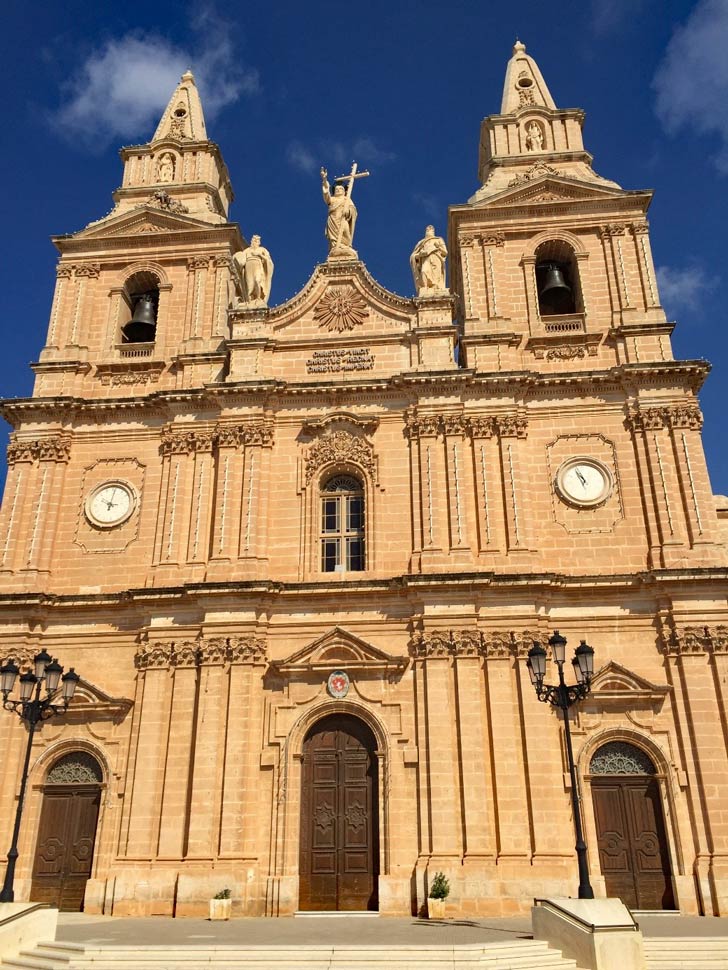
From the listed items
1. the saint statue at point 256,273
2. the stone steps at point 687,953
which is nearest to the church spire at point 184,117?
the saint statue at point 256,273

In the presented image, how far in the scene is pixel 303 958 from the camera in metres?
12.1

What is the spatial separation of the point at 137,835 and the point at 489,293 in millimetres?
17203

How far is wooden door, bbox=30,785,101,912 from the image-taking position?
1883 cm

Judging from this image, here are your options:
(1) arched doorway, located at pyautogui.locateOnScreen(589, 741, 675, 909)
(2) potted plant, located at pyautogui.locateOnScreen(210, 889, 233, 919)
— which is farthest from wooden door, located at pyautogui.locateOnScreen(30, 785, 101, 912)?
(1) arched doorway, located at pyautogui.locateOnScreen(589, 741, 675, 909)

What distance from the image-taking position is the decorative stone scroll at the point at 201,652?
19.9m

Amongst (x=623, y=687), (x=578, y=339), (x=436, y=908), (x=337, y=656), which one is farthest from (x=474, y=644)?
(x=578, y=339)

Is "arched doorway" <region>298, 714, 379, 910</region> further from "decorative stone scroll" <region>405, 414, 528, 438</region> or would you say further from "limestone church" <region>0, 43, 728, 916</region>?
"decorative stone scroll" <region>405, 414, 528, 438</region>

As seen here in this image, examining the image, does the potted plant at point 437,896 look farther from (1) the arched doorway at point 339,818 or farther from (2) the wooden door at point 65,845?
(2) the wooden door at point 65,845

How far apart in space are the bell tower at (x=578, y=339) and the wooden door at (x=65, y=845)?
12289 millimetres

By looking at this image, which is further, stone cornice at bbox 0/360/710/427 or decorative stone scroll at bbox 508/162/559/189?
decorative stone scroll at bbox 508/162/559/189

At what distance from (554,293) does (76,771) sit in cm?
1899

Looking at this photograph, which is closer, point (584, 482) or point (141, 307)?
point (584, 482)

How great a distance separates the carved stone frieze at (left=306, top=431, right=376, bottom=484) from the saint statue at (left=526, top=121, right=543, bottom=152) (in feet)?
42.2

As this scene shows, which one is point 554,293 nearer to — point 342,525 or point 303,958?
point 342,525
